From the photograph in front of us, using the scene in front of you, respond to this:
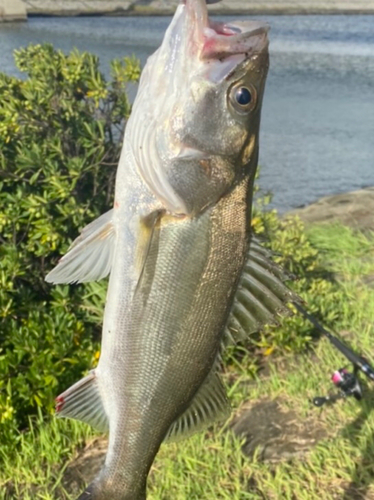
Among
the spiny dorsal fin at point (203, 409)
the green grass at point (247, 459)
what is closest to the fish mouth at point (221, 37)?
the spiny dorsal fin at point (203, 409)

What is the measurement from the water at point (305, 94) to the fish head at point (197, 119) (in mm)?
5832

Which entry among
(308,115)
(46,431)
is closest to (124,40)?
(308,115)

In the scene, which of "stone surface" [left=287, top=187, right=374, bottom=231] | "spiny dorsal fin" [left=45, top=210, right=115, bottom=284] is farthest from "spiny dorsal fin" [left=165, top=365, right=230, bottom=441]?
"stone surface" [left=287, top=187, right=374, bottom=231]

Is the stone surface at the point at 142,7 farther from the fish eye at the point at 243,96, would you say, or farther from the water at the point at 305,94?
the fish eye at the point at 243,96

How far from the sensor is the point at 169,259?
199 centimetres

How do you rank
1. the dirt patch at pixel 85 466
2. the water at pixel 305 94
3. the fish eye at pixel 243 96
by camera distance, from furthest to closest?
the water at pixel 305 94 → the dirt patch at pixel 85 466 → the fish eye at pixel 243 96

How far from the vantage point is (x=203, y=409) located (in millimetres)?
2170

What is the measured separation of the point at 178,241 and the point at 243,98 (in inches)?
16.6

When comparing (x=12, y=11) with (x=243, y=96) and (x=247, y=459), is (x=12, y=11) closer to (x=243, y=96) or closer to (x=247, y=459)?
(x=247, y=459)

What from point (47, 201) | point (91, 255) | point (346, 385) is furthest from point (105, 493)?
point (47, 201)

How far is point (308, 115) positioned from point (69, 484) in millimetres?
11889

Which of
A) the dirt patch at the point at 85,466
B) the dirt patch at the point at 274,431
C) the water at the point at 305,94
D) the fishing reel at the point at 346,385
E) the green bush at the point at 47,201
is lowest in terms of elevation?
the water at the point at 305,94

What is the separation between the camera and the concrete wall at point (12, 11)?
35.9 metres

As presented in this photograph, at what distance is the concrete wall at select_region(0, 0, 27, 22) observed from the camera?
35.9 m
